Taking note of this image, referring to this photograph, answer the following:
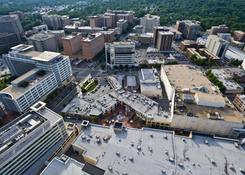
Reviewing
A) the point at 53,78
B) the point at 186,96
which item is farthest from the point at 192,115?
the point at 53,78

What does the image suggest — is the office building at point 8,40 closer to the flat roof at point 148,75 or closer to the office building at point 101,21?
the office building at point 101,21

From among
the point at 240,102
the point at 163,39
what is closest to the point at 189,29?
the point at 163,39

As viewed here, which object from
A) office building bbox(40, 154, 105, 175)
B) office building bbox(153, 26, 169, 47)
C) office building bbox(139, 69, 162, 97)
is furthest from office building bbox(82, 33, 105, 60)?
office building bbox(40, 154, 105, 175)

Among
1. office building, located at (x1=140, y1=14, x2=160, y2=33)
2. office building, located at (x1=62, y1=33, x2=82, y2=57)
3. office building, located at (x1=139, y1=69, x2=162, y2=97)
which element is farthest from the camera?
office building, located at (x1=140, y1=14, x2=160, y2=33)

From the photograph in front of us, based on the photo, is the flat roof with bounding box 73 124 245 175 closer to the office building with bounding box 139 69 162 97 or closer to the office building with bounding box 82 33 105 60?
the office building with bounding box 139 69 162 97

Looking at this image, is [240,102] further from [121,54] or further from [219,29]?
[219,29]

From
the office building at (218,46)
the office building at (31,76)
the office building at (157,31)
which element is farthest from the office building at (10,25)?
the office building at (218,46)
